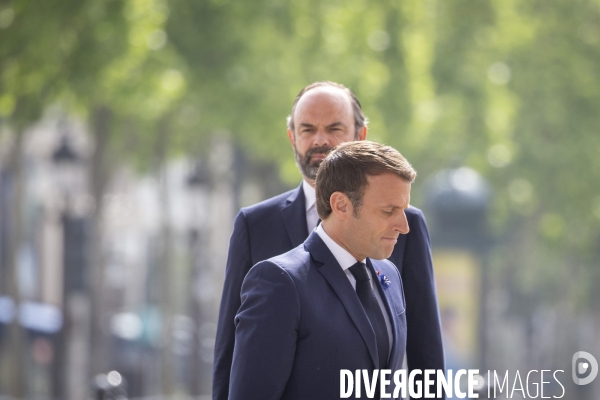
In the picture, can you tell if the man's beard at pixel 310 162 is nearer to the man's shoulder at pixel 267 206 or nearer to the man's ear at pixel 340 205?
the man's shoulder at pixel 267 206

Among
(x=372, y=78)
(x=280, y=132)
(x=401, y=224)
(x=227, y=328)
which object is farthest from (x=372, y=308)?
(x=372, y=78)

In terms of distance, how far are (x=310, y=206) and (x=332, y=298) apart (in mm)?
1089

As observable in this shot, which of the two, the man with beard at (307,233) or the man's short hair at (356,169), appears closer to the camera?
the man's short hair at (356,169)

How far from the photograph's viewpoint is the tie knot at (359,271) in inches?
131

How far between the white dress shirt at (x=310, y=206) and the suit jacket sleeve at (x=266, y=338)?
43.8 inches

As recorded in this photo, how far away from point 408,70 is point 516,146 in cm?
466

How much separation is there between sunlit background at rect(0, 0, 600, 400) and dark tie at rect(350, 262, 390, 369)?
4642mm

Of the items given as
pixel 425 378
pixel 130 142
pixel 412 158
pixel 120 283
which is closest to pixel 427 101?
pixel 412 158

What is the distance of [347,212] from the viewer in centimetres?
324

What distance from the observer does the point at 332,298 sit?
3.23 m

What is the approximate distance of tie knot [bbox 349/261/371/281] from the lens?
3.32 meters

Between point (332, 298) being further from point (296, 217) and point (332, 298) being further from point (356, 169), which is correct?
point (296, 217)

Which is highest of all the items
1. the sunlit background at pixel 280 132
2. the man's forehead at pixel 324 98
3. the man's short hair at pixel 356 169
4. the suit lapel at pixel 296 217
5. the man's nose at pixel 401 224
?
the sunlit background at pixel 280 132

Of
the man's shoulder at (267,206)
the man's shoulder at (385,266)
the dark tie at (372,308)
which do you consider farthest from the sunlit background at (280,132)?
the dark tie at (372,308)
